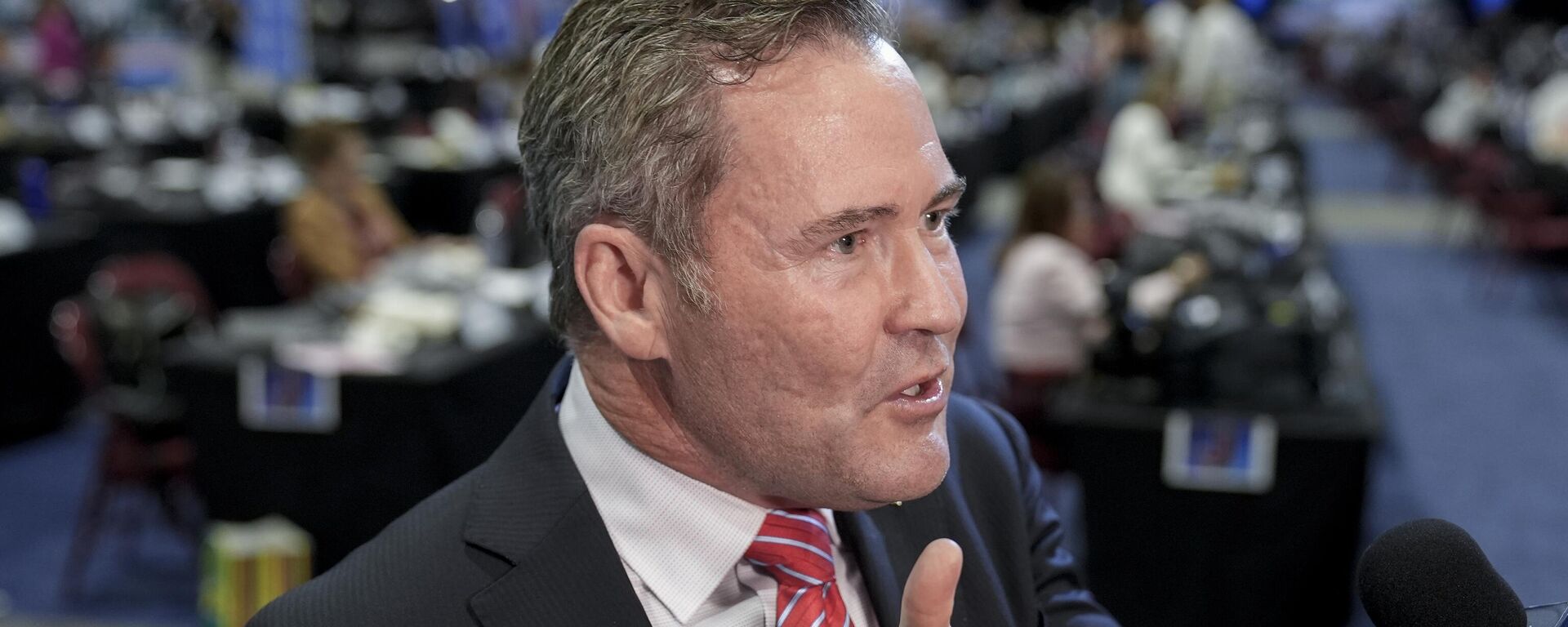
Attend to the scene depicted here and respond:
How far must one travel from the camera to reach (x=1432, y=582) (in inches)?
36.9

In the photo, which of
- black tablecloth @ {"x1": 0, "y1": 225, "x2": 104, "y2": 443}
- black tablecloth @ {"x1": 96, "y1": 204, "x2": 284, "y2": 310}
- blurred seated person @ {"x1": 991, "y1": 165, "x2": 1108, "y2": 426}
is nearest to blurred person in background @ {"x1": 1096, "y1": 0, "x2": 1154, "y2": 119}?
blurred seated person @ {"x1": 991, "y1": 165, "x2": 1108, "y2": 426}

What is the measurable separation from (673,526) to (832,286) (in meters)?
0.27

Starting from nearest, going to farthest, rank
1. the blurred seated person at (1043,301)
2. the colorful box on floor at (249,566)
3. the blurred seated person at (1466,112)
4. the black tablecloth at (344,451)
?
1. the colorful box on floor at (249,566)
2. the black tablecloth at (344,451)
3. the blurred seated person at (1043,301)
4. the blurred seated person at (1466,112)

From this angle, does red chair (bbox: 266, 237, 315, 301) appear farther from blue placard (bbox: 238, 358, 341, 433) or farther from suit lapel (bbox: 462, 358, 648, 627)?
suit lapel (bbox: 462, 358, 648, 627)

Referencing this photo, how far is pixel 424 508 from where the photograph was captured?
123cm

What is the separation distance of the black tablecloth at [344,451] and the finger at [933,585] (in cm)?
300

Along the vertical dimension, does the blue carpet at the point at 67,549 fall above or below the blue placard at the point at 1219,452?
below

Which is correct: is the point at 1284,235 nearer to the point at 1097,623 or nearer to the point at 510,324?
the point at 510,324

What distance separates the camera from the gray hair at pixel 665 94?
3.45 ft

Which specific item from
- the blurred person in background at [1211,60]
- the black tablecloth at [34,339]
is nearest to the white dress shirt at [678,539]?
the black tablecloth at [34,339]

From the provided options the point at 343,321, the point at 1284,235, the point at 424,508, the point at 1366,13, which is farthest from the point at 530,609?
the point at 1366,13

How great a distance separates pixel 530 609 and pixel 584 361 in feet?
0.74

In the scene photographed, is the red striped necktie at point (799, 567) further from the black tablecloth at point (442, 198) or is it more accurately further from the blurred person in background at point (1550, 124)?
the blurred person in background at point (1550, 124)

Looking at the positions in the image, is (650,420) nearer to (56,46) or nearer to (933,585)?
(933,585)
